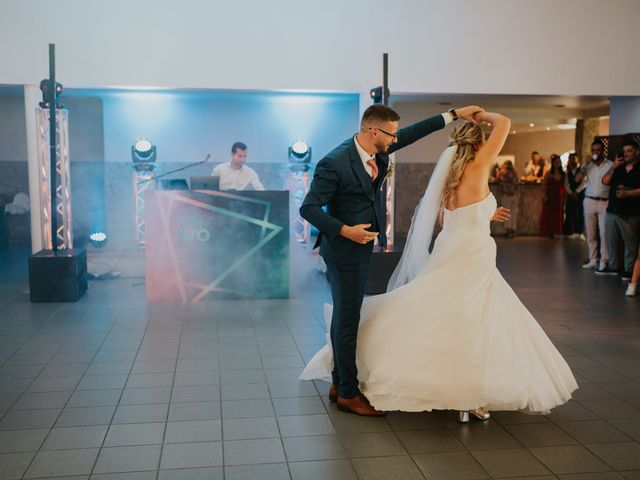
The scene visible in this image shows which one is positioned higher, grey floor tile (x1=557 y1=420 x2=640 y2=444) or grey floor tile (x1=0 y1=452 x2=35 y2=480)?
grey floor tile (x1=557 y1=420 x2=640 y2=444)

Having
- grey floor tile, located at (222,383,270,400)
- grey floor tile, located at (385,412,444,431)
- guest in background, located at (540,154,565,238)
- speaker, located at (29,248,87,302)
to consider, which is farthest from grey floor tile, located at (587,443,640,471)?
guest in background, located at (540,154,565,238)

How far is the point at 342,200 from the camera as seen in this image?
396cm

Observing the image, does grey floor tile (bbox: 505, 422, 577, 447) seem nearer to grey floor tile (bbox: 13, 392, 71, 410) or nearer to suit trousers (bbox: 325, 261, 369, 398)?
suit trousers (bbox: 325, 261, 369, 398)

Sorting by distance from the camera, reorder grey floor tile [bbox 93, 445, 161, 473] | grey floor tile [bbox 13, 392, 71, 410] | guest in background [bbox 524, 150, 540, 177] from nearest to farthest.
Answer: grey floor tile [bbox 93, 445, 161, 473] → grey floor tile [bbox 13, 392, 71, 410] → guest in background [bbox 524, 150, 540, 177]

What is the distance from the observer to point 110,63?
29.5ft

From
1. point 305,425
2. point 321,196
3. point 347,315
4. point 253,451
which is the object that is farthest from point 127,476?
point 321,196

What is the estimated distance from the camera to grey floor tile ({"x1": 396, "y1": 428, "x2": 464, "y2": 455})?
3543 mm

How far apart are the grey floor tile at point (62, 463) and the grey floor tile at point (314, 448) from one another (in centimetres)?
96

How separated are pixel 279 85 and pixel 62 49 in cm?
276

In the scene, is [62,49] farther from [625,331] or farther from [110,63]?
[625,331]

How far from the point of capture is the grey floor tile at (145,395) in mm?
4270

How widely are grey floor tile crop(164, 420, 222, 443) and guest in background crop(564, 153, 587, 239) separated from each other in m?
10.7

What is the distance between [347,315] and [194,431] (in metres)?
1.04

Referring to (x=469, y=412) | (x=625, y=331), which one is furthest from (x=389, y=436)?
(x=625, y=331)
